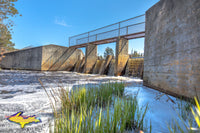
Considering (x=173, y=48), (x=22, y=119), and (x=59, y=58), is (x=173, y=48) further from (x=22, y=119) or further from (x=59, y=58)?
(x=59, y=58)

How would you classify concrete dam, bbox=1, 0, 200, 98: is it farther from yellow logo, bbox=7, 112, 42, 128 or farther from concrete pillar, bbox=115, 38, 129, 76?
yellow logo, bbox=7, 112, 42, 128

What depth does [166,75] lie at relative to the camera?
313 centimetres

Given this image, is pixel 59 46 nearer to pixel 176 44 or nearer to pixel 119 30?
pixel 119 30

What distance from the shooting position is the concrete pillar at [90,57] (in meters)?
11.6

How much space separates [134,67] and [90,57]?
5022 mm

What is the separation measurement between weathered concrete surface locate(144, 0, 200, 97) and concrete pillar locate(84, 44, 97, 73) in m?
7.91

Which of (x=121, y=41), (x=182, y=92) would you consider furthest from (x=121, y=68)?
(x=182, y=92)

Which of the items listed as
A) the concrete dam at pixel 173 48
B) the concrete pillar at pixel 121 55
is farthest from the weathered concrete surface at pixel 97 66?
the concrete dam at pixel 173 48

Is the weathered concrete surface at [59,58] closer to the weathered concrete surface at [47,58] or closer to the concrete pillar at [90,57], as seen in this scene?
the weathered concrete surface at [47,58]

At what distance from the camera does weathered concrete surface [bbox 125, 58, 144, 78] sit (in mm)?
8299

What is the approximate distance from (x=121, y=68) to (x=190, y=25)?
6639 mm

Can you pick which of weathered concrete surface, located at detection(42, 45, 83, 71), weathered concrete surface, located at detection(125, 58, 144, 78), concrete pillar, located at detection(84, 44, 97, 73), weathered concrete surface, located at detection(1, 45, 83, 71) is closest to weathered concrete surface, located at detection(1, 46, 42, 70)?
weathered concrete surface, located at detection(1, 45, 83, 71)

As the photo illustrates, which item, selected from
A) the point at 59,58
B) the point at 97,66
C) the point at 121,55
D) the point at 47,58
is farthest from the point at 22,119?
the point at 59,58

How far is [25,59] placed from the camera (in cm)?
1412
